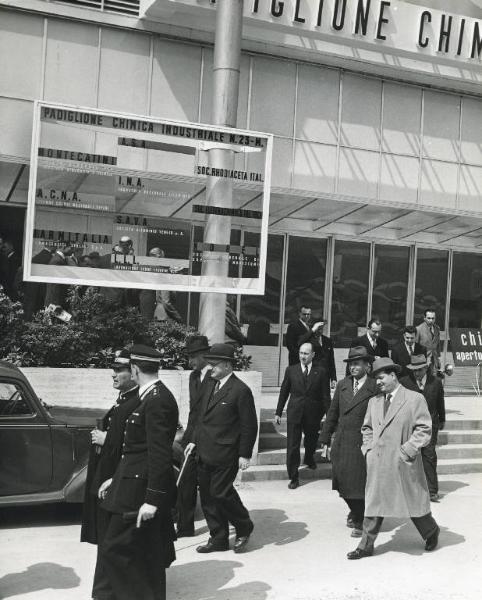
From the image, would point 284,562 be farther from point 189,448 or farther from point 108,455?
point 108,455

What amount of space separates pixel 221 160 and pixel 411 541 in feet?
19.4

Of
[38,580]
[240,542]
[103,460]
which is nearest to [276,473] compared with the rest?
[240,542]

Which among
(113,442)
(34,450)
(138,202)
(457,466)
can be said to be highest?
(138,202)

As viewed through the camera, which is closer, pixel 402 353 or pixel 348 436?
pixel 348 436

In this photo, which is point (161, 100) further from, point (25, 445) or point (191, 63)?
point (25, 445)

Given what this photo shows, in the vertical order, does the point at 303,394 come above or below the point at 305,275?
below

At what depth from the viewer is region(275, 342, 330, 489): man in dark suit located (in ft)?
33.0

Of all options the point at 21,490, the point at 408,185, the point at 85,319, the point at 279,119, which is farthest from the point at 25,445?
the point at 408,185

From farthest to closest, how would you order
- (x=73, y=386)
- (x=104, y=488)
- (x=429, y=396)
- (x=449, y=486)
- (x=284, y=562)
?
(x=449, y=486) < (x=73, y=386) < (x=429, y=396) < (x=284, y=562) < (x=104, y=488)

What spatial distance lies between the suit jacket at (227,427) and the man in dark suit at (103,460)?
1.25 metres

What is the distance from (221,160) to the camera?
11258 mm

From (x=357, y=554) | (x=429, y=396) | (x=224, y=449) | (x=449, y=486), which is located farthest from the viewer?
(x=449, y=486)

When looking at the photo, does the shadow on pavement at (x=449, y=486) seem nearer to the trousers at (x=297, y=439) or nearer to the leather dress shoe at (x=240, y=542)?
the trousers at (x=297, y=439)

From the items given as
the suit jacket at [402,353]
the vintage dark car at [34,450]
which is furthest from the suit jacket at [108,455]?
the suit jacket at [402,353]
